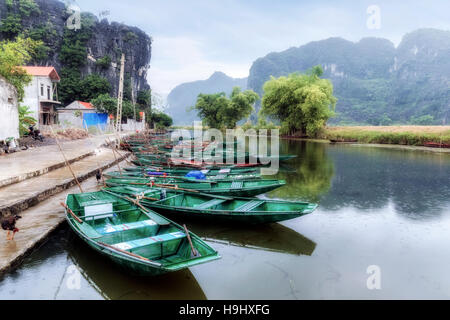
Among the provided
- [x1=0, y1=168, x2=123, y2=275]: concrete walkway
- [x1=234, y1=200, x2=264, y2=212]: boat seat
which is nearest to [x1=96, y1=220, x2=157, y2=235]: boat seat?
[x1=0, y1=168, x2=123, y2=275]: concrete walkway

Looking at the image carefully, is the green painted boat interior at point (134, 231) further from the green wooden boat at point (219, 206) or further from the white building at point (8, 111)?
the white building at point (8, 111)

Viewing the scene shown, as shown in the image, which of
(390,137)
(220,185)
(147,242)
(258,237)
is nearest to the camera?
(147,242)

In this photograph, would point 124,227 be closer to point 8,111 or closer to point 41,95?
point 8,111

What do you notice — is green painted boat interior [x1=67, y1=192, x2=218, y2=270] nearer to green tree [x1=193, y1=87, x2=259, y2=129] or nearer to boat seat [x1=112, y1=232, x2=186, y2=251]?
boat seat [x1=112, y1=232, x2=186, y2=251]

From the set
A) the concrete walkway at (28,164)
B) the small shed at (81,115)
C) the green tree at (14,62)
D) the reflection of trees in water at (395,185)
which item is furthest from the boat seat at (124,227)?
the small shed at (81,115)

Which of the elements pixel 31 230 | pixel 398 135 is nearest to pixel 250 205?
pixel 31 230

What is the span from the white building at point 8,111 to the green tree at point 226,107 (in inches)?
1464

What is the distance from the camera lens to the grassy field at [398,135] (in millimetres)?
27578

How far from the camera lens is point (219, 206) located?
26.1 feet

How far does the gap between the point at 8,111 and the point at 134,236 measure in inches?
511

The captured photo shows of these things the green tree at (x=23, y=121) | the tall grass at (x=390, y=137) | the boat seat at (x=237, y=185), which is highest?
the green tree at (x=23, y=121)

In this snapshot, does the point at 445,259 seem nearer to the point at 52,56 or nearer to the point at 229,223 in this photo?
the point at 229,223

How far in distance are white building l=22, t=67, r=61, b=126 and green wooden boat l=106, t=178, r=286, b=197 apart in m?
21.8
